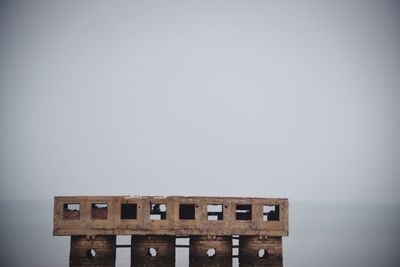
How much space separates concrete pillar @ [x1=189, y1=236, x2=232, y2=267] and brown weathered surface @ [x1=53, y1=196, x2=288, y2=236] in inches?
23.6

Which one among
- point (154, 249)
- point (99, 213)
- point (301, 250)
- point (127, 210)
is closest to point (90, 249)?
point (99, 213)

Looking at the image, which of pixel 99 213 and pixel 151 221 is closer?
pixel 151 221

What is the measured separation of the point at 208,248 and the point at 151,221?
414 cm

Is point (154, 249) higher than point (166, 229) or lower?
lower

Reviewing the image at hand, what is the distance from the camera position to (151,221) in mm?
30594

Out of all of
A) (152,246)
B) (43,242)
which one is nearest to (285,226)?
(152,246)

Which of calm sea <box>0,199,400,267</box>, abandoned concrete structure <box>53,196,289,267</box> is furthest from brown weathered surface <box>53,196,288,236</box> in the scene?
calm sea <box>0,199,400,267</box>

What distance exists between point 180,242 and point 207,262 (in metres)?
49.9

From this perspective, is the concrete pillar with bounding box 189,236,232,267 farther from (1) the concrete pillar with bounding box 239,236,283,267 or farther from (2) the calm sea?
(2) the calm sea

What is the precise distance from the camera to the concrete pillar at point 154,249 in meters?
30.9

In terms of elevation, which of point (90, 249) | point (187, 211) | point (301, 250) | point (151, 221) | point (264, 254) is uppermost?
point (187, 211)

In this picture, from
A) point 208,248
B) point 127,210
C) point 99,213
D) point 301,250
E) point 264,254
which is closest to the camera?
point 99,213

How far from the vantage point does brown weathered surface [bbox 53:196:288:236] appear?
3044 centimetres

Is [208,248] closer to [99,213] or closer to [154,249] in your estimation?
[154,249]
